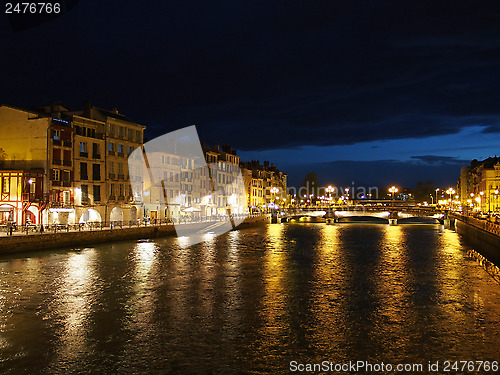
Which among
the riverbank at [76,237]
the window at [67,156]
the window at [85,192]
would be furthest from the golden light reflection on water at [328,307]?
the window at [67,156]

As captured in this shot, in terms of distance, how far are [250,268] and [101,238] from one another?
20.6 metres

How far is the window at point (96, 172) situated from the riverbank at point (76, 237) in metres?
9.73

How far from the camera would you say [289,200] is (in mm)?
170625

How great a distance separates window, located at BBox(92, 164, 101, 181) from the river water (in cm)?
2326

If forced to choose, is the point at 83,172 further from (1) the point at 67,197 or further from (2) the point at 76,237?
(2) the point at 76,237

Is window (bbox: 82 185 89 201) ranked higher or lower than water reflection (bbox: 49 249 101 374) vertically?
higher

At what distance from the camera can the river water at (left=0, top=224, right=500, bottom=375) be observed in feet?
49.8

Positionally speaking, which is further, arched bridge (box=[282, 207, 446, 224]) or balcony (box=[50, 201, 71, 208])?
arched bridge (box=[282, 207, 446, 224])

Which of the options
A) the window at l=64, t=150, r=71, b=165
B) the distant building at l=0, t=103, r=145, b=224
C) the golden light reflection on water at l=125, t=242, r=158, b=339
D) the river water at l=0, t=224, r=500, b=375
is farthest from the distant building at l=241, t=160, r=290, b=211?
the river water at l=0, t=224, r=500, b=375

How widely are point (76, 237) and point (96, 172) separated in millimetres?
16671

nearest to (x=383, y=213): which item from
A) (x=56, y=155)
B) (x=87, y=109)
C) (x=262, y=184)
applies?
(x=262, y=184)

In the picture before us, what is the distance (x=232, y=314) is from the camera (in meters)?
20.5

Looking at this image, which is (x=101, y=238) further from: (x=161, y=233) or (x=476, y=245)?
(x=476, y=245)

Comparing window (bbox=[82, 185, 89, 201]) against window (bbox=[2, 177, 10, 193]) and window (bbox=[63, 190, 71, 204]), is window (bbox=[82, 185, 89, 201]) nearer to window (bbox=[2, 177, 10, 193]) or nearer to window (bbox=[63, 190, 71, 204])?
window (bbox=[63, 190, 71, 204])
